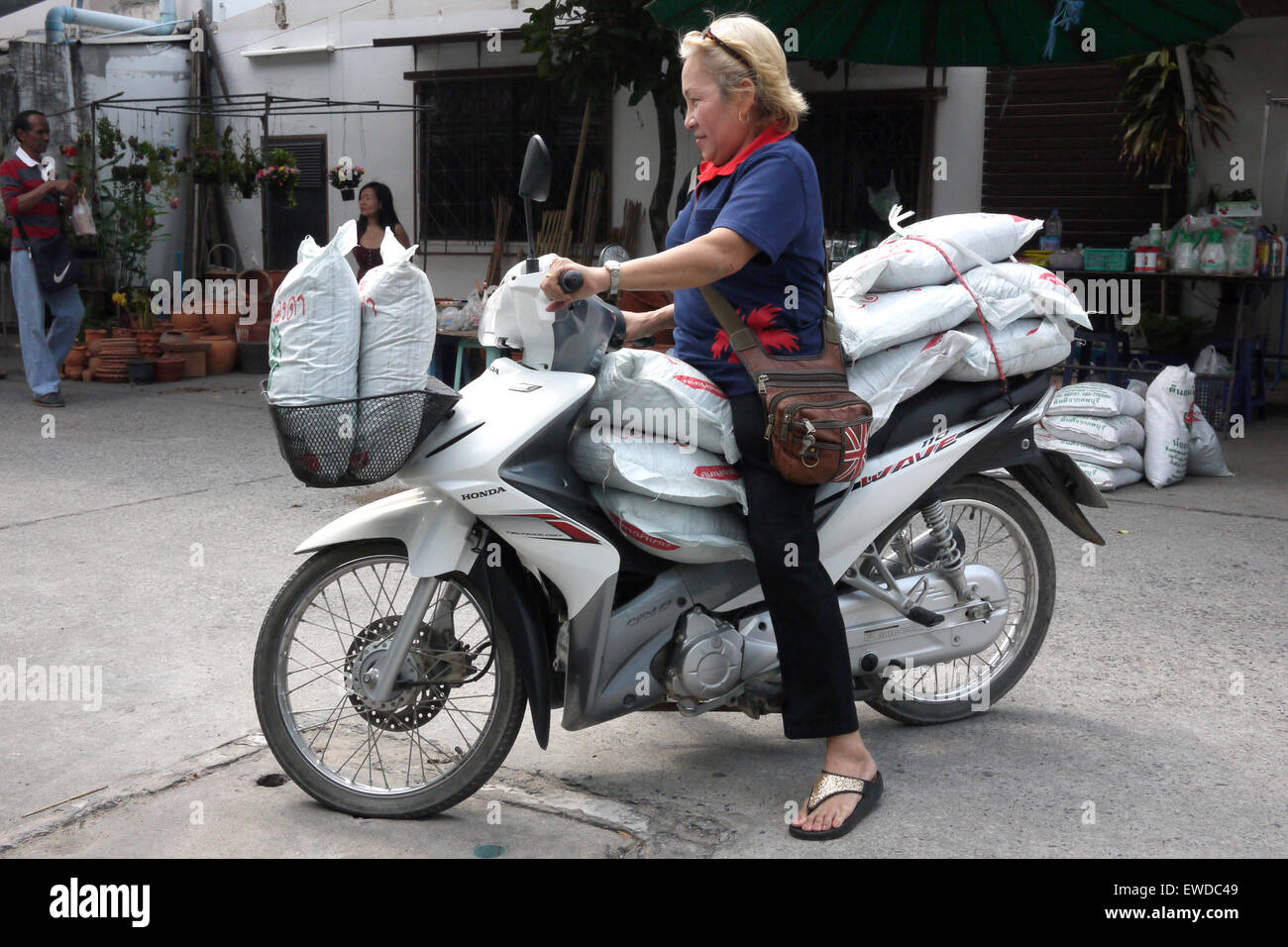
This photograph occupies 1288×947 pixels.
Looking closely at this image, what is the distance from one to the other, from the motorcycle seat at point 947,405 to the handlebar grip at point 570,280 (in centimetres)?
97

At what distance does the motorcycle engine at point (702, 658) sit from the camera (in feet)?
10.2

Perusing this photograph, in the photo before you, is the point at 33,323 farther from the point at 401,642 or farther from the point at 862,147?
the point at 401,642

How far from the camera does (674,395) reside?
9.95 feet

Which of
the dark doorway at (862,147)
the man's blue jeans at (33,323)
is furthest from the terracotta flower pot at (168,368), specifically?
the dark doorway at (862,147)

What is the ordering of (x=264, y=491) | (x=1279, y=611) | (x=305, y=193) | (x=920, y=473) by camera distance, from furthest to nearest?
1. (x=305, y=193)
2. (x=264, y=491)
3. (x=1279, y=611)
4. (x=920, y=473)

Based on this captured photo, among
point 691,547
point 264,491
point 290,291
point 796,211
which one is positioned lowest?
point 264,491

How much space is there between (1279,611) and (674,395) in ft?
9.64

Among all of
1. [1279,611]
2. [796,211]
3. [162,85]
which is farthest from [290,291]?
[162,85]

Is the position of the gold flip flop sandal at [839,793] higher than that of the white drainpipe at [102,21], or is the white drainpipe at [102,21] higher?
the white drainpipe at [102,21]

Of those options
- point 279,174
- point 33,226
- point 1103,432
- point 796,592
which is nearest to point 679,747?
point 796,592

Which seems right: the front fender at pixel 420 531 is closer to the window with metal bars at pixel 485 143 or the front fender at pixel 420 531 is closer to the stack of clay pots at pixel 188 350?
the stack of clay pots at pixel 188 350

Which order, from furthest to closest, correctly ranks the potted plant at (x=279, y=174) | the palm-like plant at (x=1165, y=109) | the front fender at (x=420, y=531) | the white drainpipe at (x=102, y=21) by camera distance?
the white drainpipe at (x=102, y=21) → the potted plant at (x=279, y=174) → the palm-like plant at (x=1165, y=109) → the front fender at (x=420, y=531)

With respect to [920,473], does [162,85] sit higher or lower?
higher

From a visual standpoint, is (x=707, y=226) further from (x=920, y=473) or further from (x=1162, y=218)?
(x=1162, y=218)
